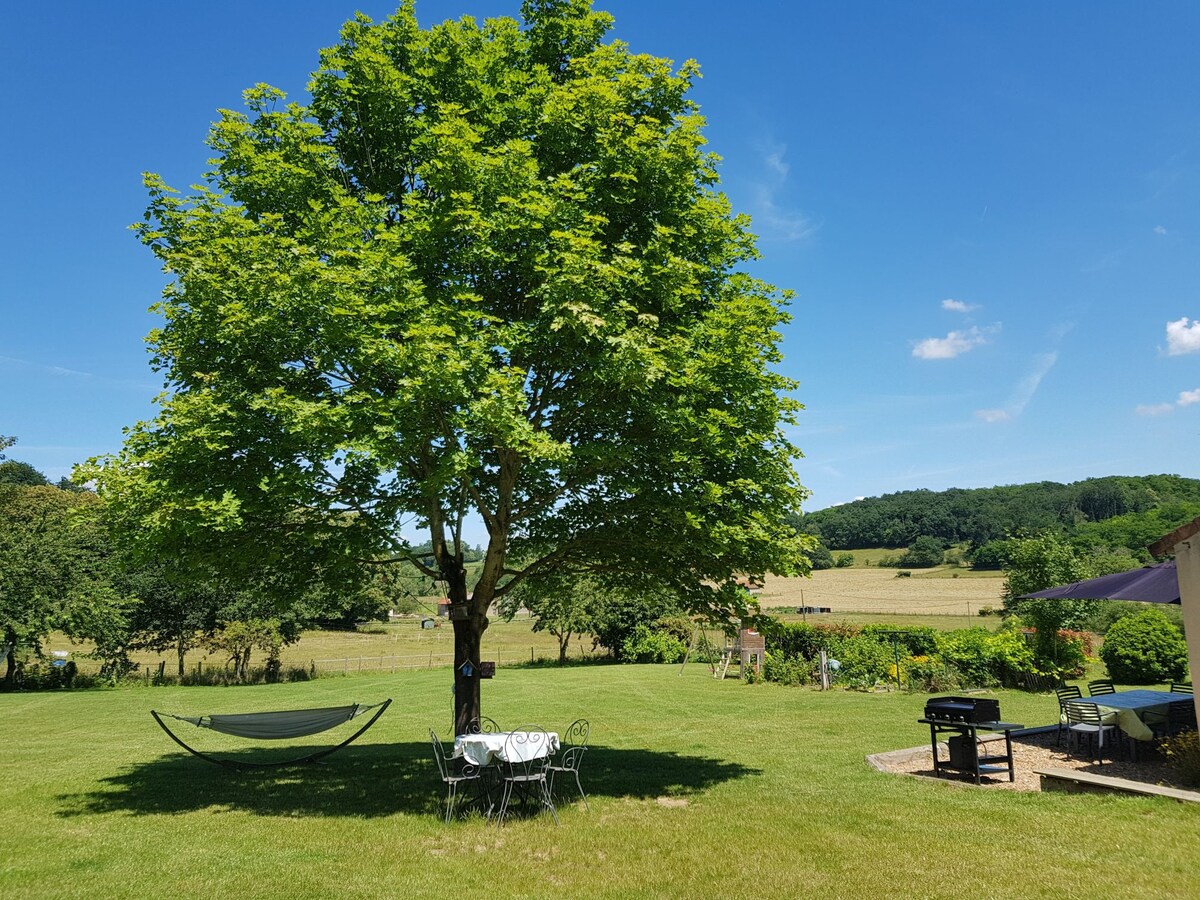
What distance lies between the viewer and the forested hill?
330 feet

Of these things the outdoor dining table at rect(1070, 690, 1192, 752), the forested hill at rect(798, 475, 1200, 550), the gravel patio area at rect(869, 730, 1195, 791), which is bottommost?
the gravel patio area at rect(869, 730, 1195, 791)

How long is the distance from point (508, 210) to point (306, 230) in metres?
2.99

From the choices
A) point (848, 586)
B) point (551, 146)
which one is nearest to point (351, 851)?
point (551, 146)

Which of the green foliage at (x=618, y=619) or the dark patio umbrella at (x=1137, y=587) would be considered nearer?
the dark patio umbrella at (x=1137, y=587)

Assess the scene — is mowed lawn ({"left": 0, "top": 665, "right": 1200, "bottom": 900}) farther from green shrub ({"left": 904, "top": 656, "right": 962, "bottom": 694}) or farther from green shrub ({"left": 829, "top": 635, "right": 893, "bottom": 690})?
green shrub ({"left": 829, "top": 635, "right": 893, "bottom": 690})

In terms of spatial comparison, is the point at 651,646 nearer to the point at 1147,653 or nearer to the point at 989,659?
the point at 989,659

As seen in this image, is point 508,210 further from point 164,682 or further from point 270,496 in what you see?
Answer: point 164,682

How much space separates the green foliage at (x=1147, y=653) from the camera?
78.2 ft

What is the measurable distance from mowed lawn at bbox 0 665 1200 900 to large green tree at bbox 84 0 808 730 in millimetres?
2939

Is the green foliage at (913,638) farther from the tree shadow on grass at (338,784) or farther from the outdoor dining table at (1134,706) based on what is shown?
the tree shadow on grass at (338,784)

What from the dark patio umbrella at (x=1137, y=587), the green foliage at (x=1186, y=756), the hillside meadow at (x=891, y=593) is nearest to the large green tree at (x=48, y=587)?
the dark patio umbrella at (x=1137, y=587)

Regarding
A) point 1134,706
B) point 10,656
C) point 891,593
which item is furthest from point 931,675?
point 891,593

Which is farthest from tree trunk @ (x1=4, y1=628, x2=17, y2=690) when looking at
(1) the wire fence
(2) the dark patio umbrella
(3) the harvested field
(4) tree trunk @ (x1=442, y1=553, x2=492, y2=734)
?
(3) the harvested field

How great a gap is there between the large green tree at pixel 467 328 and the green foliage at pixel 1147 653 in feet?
66.5
